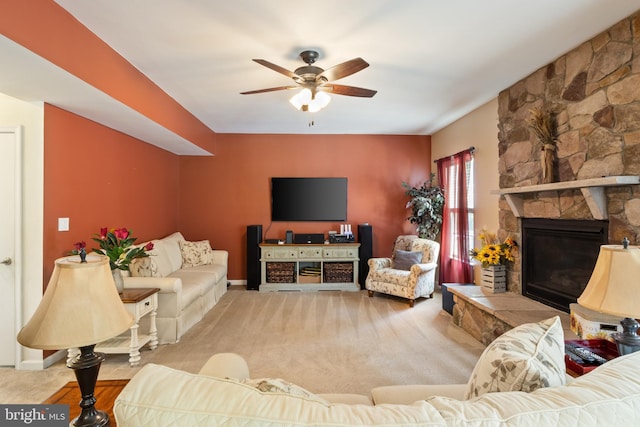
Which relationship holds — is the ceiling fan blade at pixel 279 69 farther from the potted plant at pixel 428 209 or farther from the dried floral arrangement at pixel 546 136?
the potted plant at pixel 428 209

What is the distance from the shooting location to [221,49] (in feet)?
9.11

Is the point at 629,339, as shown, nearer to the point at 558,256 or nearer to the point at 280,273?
the point at 558,256

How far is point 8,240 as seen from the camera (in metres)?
2.85

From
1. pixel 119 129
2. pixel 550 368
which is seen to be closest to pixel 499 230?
pixel 550 368

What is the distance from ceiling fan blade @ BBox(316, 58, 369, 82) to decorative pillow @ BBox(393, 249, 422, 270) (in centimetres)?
309

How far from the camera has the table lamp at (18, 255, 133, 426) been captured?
3.28ft

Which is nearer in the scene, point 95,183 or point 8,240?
point 8,240

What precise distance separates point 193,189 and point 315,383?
14.4 feet

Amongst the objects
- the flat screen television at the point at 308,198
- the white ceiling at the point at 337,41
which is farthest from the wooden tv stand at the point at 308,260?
the white ceiling at the point at 337,41

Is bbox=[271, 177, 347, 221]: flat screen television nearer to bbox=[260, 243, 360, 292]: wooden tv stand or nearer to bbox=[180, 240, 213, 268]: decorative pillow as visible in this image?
bbox=[260, 243, 360, 292]: wooden tv stand

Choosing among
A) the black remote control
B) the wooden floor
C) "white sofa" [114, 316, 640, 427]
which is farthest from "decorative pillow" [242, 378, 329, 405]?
the black remote control

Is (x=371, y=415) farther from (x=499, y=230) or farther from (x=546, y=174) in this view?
(x=499, y=230)

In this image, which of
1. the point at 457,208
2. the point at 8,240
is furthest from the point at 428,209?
the point at 8,240

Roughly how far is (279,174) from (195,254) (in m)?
2.00
